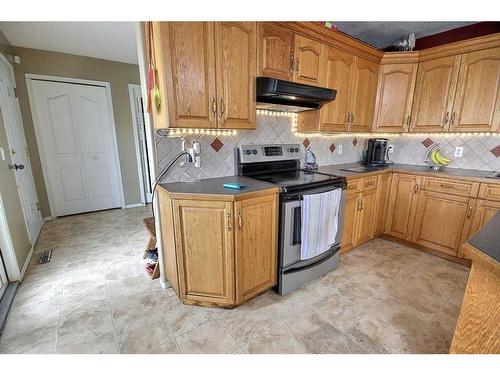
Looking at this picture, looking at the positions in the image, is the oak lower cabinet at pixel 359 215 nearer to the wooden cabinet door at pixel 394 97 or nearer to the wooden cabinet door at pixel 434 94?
the wooden cabinet door at pixel 394 97

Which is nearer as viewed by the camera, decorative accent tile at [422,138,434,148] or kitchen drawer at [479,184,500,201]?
kitchen drawer at [479,184,500,201]

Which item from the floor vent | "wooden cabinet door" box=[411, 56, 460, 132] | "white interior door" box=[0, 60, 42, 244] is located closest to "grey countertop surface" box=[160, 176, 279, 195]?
the floor vent

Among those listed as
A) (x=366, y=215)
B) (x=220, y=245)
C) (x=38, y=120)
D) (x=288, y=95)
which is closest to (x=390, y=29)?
(x=288, y=95)

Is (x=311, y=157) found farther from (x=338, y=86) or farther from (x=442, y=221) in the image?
(x=442, y=221)

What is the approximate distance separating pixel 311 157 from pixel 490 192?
5.54ft

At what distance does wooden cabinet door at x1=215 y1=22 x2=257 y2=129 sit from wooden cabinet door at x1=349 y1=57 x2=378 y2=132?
1420mm

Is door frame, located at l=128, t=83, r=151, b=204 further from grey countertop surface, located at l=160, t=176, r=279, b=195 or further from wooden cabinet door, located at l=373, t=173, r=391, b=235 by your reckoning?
wooden cabinet door, located at l=373, t=173, r=391, b=235

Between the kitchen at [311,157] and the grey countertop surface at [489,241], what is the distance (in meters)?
0.01

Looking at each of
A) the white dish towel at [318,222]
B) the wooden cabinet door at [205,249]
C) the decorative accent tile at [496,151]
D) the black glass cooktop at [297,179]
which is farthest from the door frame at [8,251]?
the decorative accent tile at [496,151]

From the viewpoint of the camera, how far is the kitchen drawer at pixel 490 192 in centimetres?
213

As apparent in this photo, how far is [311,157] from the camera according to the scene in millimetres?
2717

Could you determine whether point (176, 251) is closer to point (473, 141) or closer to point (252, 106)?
point (252, 106)

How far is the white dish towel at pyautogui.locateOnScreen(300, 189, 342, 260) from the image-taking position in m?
1.85
